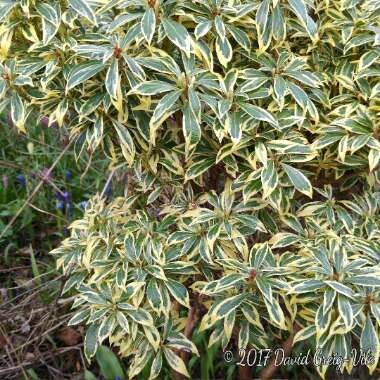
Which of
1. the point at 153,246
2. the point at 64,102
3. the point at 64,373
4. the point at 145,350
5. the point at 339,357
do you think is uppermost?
the point at 64,102

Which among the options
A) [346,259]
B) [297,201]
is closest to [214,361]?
[297,201]

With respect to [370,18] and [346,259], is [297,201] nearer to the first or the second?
[346,259]

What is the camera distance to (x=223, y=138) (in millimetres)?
1900

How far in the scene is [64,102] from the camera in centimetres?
185

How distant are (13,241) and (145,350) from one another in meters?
1.68

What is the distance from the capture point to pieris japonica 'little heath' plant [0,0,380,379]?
1688 mm

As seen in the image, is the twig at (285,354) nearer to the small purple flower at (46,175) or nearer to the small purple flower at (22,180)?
the small purple flower at (46,175)

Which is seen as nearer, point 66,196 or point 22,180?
point 66,196

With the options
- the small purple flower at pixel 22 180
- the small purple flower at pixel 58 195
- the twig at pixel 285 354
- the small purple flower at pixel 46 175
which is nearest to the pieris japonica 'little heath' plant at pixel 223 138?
the twig at pixel 285 354

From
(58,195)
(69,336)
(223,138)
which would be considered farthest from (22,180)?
(223,138)

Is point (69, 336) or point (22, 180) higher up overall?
point (22, 180)

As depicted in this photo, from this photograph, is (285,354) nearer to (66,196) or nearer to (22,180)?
(66,196)

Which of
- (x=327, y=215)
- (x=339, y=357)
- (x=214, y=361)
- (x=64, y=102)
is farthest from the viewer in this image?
(x=214, y=361)

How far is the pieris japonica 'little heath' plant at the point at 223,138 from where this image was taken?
1688 mm
